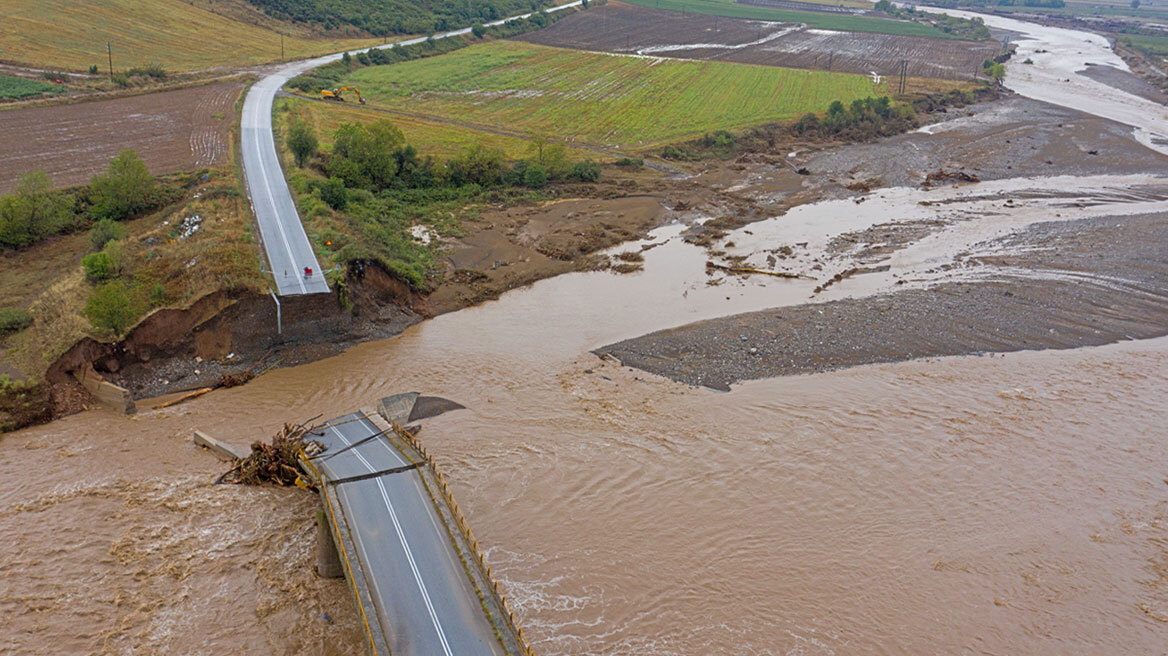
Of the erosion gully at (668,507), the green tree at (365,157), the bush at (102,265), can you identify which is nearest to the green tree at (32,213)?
the bush at (102,265)

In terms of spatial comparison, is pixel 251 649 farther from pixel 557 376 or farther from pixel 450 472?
pixel 557 376

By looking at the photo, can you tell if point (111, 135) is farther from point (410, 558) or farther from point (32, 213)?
point (410, 558)

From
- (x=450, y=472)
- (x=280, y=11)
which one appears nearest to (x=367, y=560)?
(x=450, y=472)

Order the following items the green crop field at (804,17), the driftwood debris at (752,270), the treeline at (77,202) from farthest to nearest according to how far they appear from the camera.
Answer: the green crop field at (804,17) < the driftwood debris at (752,270) < the treeline at (77,202)

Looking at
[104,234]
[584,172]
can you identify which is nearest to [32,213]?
[104,234]

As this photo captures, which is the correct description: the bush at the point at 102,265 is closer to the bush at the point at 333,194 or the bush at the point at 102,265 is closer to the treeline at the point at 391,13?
the bush at the point at 333,194

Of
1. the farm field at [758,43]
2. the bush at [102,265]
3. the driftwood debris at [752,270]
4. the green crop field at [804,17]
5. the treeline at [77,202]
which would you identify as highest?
the green crop field at [804,17]
